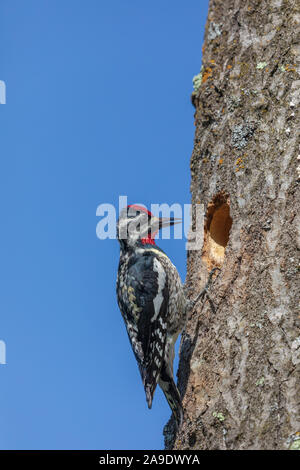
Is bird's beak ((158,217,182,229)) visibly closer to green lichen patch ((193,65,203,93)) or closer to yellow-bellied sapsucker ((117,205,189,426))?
yellow-bellied sapsucker ((117,205,189,426))

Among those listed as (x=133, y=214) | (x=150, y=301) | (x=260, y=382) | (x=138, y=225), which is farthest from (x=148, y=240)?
(x=260, y=382)

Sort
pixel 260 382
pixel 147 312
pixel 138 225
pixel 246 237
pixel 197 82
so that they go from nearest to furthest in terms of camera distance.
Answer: pixel 260 382 → pixel 246 237 → pixel 147 312 → pixel 197 82 → pixel 138 225

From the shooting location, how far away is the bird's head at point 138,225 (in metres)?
5.48

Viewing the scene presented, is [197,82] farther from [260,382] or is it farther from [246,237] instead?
[260,382]

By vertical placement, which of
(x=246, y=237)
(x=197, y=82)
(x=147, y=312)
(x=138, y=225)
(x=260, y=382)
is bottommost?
(x=260, y=382)

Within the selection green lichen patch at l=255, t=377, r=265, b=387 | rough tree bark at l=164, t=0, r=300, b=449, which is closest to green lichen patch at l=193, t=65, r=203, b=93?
rough tree bark at l=164, t=0, r=300, b=449

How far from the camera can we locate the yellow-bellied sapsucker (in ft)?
16.1

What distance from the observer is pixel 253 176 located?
14.3 feet

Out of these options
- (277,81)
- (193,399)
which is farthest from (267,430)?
(277,81)

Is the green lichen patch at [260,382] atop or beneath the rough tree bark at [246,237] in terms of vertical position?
beneath

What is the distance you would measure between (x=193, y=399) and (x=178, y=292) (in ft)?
3.52

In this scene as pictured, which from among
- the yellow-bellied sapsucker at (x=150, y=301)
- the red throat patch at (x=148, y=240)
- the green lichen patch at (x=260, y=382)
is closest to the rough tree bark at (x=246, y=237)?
the green lichen patch at (x=260, y=382)

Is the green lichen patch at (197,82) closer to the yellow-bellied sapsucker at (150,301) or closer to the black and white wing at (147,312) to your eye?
the yellow-bellied sapsucker at (150,301)

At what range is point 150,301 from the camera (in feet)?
16.6
